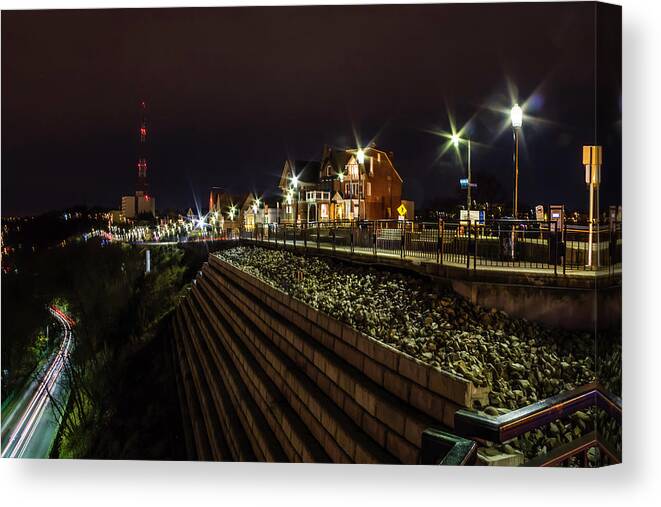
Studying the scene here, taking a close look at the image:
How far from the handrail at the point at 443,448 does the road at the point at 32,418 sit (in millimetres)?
5015

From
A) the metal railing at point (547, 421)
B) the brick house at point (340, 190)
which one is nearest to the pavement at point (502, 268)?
the metal railing at point (547, 421)

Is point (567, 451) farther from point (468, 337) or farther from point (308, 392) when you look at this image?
point (308, 392)

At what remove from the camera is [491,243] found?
22.1ft

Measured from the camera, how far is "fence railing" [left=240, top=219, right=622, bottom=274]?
16.6 ft

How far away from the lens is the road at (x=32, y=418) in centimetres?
615

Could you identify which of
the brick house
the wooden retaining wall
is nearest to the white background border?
the wooden retaining wall

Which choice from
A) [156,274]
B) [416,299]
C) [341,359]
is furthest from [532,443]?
[156,274]

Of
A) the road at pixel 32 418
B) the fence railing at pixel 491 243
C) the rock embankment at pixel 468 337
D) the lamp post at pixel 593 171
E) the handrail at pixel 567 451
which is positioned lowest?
the road at pixel 32 418

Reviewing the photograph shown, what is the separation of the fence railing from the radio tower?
364cm

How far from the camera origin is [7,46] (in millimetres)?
5918

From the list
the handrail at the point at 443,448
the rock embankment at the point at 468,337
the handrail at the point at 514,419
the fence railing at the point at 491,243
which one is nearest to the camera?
the handrail at the point at 514,419

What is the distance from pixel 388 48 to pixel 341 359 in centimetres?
349

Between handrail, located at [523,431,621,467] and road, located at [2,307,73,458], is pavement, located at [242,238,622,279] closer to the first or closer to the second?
handrail, located at [523,431,621,467]

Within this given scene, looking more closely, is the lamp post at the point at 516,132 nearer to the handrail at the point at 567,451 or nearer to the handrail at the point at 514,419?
the handrail at the point at 514,419
